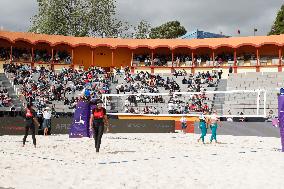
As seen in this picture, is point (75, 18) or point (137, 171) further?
point (75, 18)

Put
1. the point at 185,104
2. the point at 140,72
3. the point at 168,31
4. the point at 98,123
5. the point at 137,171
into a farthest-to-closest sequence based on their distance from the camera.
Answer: the point at 168,31 → the point at 140,72 → the point at 185,104 → the point at 98,123 → the point at 137,171

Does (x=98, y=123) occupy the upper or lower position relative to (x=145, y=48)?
lower

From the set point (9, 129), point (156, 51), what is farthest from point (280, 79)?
point (9, 129)

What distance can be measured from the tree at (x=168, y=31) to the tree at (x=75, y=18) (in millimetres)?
22329

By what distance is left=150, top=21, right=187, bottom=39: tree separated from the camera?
96.4 m

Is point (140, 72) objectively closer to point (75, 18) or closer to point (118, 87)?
point (118, 87)

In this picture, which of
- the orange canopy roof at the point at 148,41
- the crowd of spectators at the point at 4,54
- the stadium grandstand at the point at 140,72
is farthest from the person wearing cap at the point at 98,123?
the orange canopy roof at the point at 148,41

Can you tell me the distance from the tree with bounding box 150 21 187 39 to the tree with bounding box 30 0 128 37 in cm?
2233

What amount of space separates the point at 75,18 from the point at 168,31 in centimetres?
2963

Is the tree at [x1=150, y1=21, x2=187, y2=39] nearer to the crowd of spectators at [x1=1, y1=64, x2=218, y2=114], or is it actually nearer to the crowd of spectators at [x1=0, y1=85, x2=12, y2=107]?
the crowd of spectators at [x1=1, y1=64, x2=218, y2=114]

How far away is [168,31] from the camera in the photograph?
96.9 metres

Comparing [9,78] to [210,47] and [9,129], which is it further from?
[210,47]

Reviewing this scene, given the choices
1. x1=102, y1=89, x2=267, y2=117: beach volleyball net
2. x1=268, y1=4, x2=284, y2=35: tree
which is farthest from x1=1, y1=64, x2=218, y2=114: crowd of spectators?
x1=268, y1=4, x2=284, y2=35: tree

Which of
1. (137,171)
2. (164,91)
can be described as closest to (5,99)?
(164,91)
